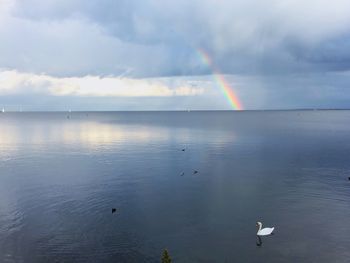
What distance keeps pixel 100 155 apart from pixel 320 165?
201ft

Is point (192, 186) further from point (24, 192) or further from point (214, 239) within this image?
point (24, 192)

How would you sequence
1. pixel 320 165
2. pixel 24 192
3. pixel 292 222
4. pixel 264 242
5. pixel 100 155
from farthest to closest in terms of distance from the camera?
pixel 100 155 < pixel 320 165 < pixel 24 192 < pixel 292 222 < pixel 264 242

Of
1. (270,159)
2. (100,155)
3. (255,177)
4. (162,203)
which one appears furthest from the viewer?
(100,155)

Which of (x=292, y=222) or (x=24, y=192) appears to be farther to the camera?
(x=24, y=192)

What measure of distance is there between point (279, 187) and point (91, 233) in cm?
3785

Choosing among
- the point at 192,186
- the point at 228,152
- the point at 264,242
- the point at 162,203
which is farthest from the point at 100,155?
the point at 264,242

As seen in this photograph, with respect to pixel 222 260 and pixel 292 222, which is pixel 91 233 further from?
pixel 292 222

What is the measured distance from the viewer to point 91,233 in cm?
4516

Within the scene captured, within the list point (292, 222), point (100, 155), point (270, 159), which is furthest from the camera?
point (100, 155)

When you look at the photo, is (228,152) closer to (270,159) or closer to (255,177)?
(270,159)

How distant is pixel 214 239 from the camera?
1719 inches

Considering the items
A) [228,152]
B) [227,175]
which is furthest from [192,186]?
[228,152]

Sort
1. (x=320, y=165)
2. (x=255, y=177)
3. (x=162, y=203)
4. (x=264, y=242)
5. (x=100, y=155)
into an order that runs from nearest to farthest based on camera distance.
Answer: (x=264, y=242) < (x=162, y=203) < (x=255, y=177) < (x=320, y=165) < (x=100, y=155)

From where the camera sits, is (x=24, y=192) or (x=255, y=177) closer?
(x=24, y=192)
